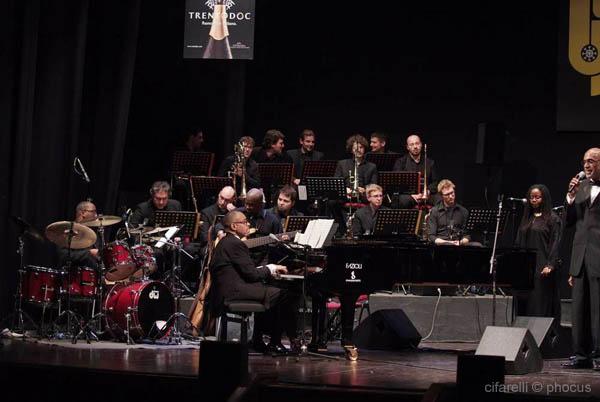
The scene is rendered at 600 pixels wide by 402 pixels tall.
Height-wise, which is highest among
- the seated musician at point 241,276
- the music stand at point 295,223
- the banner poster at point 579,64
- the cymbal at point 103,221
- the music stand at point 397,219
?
the banner poster at point 579,64

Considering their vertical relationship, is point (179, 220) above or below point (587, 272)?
above

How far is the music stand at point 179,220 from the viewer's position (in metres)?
11.4

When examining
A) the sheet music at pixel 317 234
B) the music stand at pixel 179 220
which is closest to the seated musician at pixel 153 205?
the music stand at pixel 179 220

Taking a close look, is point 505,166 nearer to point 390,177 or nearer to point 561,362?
point 390,177

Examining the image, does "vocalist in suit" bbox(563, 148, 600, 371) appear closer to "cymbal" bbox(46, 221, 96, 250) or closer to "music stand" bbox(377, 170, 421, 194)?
"music stand" bbox(377, 170, 421, 194)

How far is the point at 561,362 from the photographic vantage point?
9.98 m

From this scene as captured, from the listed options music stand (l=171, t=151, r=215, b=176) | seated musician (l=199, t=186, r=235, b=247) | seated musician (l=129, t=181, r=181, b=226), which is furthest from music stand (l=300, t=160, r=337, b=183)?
seated musician (l=129, t=181, r=181, b=226)

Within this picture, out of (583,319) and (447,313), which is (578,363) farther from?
(447,313)

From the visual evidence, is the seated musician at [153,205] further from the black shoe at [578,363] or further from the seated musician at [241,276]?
the black shoe at [578,363]

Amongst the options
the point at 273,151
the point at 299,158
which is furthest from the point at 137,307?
the point at 299,158

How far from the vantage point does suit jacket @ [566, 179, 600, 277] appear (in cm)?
918

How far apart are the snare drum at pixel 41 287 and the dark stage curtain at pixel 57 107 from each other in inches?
28.6

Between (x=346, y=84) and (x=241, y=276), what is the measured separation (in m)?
6.50

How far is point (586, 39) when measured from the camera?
561 inches
